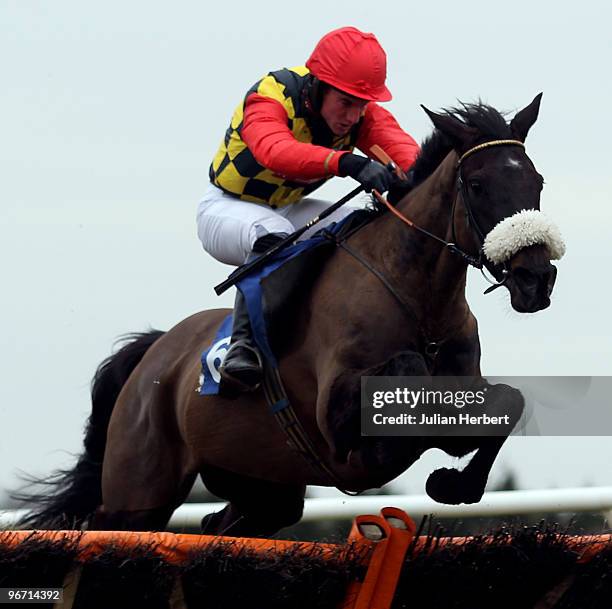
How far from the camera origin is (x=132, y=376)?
19.2 feet

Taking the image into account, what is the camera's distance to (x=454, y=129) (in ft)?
15.1

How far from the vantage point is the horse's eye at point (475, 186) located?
14.6 feet

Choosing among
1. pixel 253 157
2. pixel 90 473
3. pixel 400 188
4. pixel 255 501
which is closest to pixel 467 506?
pixel 255 501

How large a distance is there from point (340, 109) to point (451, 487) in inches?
58.5

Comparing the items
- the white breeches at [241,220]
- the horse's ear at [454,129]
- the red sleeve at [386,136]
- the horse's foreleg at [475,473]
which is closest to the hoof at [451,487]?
the horse's foreleg at [475,473]

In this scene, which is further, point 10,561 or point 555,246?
point 555,246

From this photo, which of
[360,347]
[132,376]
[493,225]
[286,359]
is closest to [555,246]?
[493,225]

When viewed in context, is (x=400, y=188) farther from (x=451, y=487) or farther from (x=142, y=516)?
(x=142, y=516)

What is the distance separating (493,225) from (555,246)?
224 millimetres

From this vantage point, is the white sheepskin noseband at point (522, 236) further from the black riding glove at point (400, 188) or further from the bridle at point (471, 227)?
the black riding glove at point (400, 188)

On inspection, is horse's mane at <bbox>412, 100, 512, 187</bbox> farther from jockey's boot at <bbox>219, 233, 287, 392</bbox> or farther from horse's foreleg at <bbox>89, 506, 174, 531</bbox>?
horse's foreleg at <bbox>89, 506, 174, 531</bbox>

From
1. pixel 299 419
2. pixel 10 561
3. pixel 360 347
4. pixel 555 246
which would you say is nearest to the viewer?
pixel 10 561

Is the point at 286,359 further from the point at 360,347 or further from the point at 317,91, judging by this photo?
the point at 317,91

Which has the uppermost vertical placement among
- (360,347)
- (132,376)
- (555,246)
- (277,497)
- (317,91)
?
(317,91)
